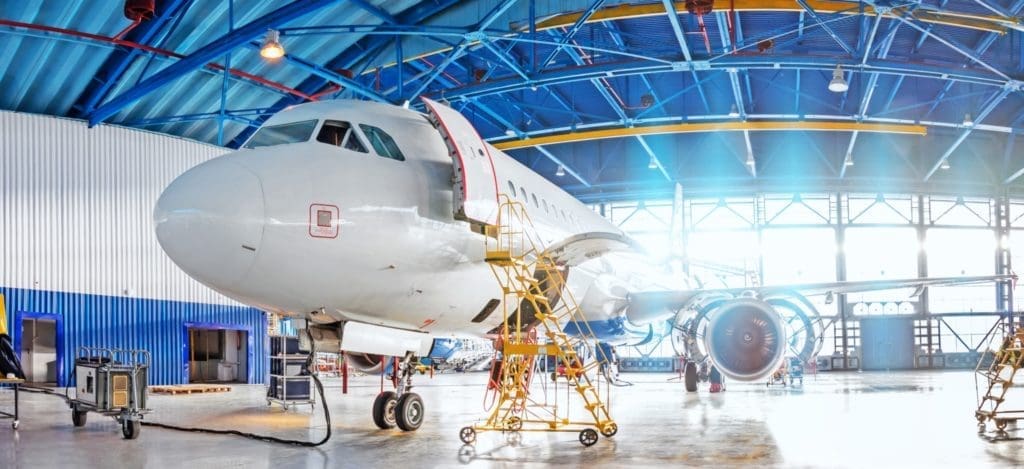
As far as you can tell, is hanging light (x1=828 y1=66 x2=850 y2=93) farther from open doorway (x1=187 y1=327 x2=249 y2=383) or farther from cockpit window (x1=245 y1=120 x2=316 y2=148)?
open doorway (x1=187 y1=327 x2=249 y2=383)

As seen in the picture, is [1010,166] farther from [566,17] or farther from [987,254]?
[566,17]

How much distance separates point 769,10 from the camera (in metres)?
20.2

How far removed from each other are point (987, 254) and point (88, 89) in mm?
38403

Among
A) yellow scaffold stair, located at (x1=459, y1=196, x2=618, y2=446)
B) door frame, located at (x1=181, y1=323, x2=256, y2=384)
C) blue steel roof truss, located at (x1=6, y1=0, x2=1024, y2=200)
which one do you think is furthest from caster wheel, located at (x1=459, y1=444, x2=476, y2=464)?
door frame, located at (x1=181, y1=323, x2=256, y2=384)

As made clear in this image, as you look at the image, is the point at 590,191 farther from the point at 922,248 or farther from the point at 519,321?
the point at 519,321

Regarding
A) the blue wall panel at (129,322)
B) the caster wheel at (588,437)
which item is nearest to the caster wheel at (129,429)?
the caster wheel at (588,437)

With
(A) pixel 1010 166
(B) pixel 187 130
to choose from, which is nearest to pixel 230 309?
(B) pixel 187 130

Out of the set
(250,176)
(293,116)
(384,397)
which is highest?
(293,116)

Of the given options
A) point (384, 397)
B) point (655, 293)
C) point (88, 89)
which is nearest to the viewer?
point (384, 397)

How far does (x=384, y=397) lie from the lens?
38.9 feet

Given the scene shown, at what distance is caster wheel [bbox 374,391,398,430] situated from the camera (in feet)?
38.0

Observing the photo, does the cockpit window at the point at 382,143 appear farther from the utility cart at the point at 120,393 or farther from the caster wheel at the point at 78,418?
the caster wheel at the point at 78,418

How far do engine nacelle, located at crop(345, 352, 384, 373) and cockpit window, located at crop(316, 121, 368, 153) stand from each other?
4.23 meters

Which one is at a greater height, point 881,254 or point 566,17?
point 566,17
